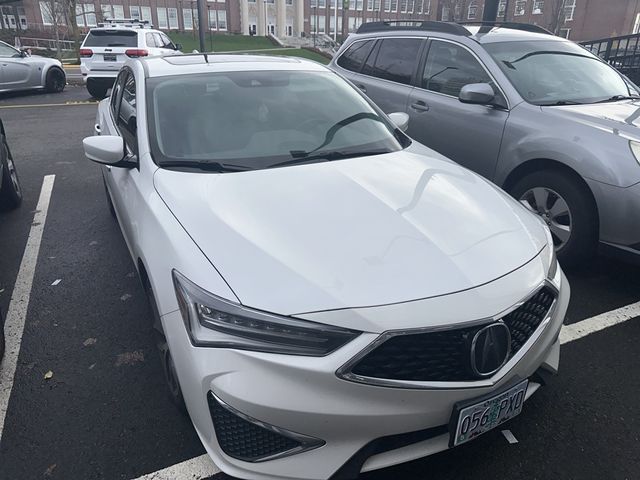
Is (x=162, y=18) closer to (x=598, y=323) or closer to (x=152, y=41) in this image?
(x=152, y=41)

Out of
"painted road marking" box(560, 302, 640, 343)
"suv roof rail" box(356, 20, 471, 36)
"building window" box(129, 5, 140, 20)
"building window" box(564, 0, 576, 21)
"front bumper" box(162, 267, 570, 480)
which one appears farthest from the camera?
"building window" box(129, 5, 140, 20)

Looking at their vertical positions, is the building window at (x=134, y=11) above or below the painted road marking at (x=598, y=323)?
above

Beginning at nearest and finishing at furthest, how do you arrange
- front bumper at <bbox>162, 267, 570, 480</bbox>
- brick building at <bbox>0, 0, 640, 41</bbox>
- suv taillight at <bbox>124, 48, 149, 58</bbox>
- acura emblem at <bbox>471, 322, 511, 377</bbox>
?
front bumper at <bbox>162, 267, 570, 480</bbox>, acura emblem at <bbox>471, 322, 511, 377</bbox>, suv taillight at <bbox>124, 48, 149, 58</bbox>, brick building at <bbox>0, 0, 640, 41</bbox>

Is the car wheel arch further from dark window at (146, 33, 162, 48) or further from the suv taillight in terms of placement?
dark window at (146, 33, 162, 48)

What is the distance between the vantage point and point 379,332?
1.70 metres

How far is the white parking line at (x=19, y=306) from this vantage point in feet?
8.82

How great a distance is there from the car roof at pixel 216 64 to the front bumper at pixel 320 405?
6.97ft

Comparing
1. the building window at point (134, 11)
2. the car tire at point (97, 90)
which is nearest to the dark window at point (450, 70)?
the car tire at point (97, 90)

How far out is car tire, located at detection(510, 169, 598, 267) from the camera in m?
3.55

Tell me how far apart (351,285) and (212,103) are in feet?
5.92

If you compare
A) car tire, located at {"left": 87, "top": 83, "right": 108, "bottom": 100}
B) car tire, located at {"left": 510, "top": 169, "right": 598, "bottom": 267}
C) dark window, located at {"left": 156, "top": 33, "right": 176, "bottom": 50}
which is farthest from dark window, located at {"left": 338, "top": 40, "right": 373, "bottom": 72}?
dark window, located at {"left": 156, "top": 33, "right": 176, "bottom": 50}

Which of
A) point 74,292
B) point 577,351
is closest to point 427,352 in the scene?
point 577,351

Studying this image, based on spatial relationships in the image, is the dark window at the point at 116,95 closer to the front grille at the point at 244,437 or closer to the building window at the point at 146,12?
the front grille at the point at 244,437

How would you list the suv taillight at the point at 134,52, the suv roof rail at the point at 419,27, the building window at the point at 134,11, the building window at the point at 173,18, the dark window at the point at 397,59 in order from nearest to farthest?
the suv roof rail at the point at 419,27, the dark window at the point at 397,59, the suv taillight at the point at 134,52, the building window at the point at 134,11, the building window at the point at 173,18
